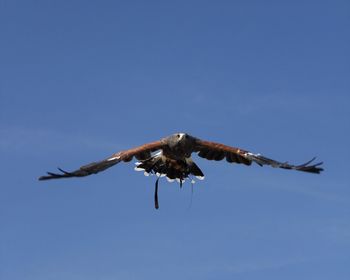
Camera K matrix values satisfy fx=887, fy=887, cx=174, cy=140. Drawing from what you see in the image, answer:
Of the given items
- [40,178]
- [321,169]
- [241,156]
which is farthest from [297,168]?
[40,178]

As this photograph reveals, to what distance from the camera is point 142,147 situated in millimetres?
29234

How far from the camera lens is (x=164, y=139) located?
2872 cm

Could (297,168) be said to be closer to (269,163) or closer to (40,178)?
(269,163)

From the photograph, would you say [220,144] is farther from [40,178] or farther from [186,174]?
[40,178]

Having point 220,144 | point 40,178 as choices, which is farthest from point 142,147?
point 40,178

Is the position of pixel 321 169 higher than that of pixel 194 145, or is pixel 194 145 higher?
pixel 194 145

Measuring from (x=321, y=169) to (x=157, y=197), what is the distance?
208 inches

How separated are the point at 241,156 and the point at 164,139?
106 inches

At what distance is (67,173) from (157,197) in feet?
10.3

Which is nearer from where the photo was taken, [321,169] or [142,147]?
[321,169]

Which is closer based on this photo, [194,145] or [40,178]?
[40,178]

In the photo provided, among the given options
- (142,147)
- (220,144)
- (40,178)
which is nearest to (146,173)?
(142,147)

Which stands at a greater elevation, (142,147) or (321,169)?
(142,147)

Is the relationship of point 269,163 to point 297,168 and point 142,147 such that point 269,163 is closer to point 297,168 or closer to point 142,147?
point 297,168
